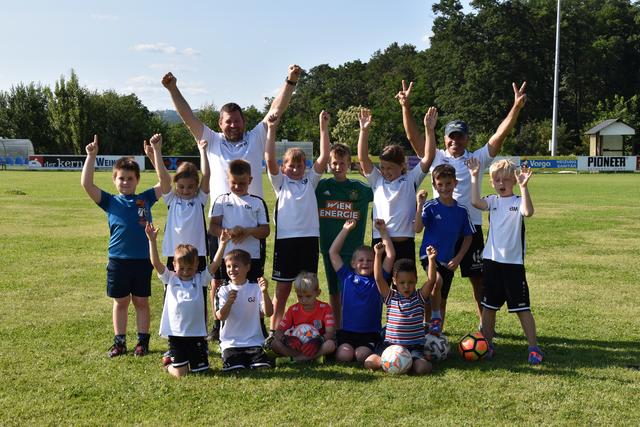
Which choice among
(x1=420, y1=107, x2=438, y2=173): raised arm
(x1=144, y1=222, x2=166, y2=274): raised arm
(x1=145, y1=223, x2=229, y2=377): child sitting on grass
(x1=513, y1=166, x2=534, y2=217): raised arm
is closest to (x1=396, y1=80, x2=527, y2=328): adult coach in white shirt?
(x1=420, y1=107, x2=438, y2=173): raised arm

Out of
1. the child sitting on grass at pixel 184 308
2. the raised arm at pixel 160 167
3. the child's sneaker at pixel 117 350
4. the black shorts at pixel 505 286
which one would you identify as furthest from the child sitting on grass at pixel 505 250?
the child's sneaker at pixel 117 350

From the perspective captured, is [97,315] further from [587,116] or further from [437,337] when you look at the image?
[587,116]

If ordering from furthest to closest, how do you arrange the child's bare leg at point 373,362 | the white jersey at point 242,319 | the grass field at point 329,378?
1. the white jersey at point 242,319
2. the child's bare leg at point 373,362
3. the grass field at point 329,378

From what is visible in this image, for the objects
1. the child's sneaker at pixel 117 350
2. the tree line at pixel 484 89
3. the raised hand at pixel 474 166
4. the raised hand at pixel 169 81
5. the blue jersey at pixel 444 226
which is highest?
the tree line at pixel 484 89

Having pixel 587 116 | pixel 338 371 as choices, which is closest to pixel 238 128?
pixel 338 371

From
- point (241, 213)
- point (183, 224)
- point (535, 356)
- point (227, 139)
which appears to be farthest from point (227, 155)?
point (535, 356)

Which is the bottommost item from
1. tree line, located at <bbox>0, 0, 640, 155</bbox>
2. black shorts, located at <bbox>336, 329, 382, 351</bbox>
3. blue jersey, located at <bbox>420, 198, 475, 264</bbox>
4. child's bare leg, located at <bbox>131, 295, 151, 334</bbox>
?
black shorts, located at <bbox>336, 329, 382, 351</bbox>

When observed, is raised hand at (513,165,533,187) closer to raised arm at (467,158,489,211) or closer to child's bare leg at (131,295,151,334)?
raised arm at (467,158,489,211)

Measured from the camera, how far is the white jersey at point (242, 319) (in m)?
5.40

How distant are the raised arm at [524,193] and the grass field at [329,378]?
4.37 feet

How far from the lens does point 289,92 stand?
6363 millimetres

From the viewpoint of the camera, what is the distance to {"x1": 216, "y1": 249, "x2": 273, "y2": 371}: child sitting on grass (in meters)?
→ 5.30

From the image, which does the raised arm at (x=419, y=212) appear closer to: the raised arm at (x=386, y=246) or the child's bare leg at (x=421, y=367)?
the raised arm at (x=386, y=246)

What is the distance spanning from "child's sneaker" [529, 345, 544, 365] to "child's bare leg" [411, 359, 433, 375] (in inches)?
37.4
